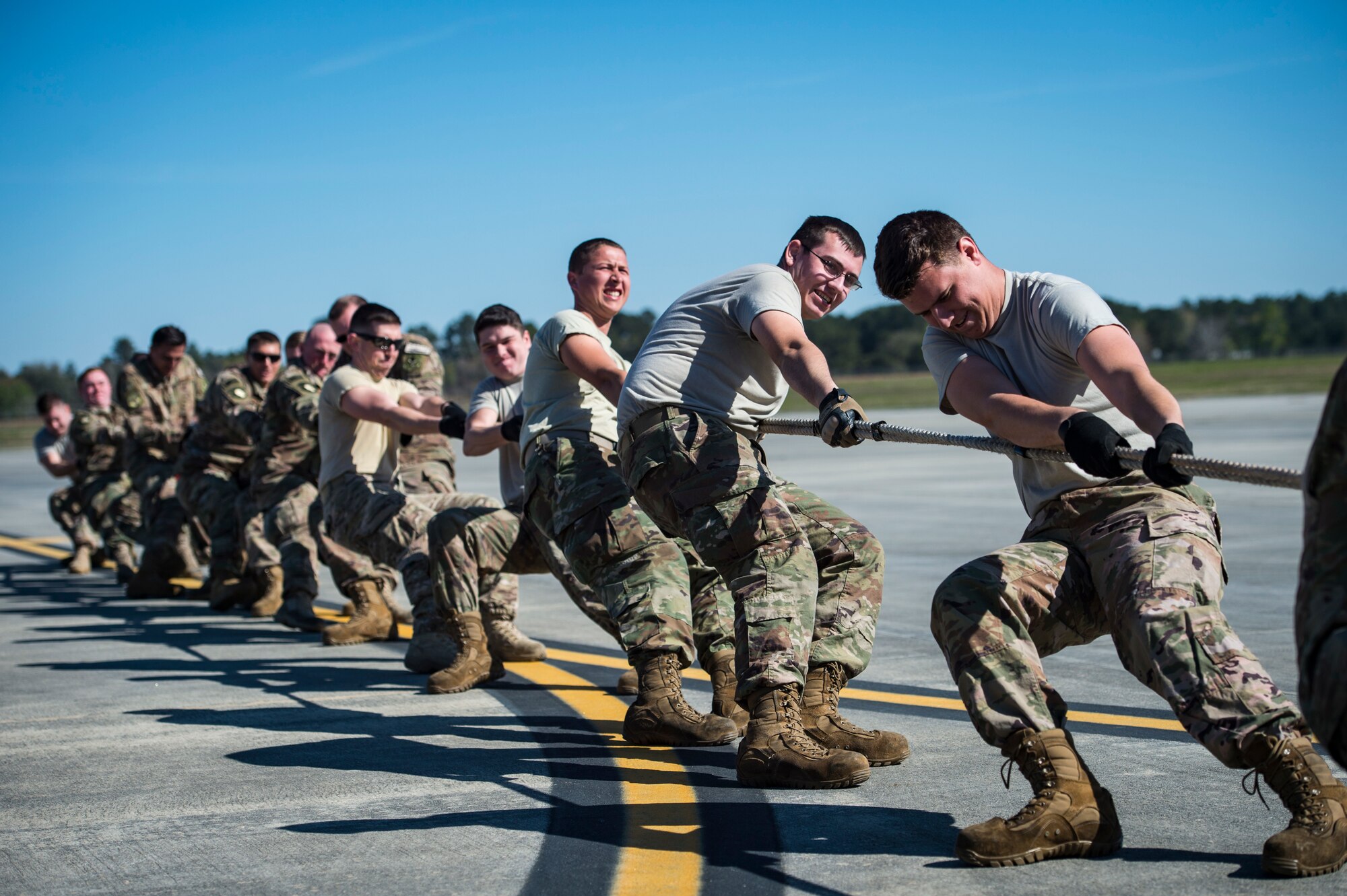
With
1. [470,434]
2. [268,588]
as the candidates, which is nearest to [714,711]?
[470,434]

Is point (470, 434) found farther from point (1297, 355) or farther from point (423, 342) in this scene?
point (1297, 355)

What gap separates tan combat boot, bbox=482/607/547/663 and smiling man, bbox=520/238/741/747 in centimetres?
156

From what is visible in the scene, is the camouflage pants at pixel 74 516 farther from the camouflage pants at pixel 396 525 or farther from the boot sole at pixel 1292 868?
the boot sole at pixel 1292 868

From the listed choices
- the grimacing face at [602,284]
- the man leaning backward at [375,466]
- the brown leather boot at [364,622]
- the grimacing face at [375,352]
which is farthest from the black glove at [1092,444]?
the brown leather boot at [364,622]

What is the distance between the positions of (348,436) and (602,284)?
2533 millimetres

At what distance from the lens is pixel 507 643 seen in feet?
23.6

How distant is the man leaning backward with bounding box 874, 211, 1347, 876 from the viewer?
132 inches

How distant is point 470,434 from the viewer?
→ 22.8ft

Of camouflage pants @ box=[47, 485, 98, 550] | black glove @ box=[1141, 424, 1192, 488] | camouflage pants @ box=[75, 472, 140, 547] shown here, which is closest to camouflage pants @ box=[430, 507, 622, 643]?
black glove @ box=[1141, 424, 1192, 488]

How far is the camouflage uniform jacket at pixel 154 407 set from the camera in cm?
1167

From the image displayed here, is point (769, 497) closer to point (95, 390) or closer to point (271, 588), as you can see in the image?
point (271, 588)

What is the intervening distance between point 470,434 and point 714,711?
2203 millimetres

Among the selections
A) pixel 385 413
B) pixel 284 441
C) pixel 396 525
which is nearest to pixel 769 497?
pixel 396 525

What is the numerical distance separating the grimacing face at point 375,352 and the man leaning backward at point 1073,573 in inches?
176
